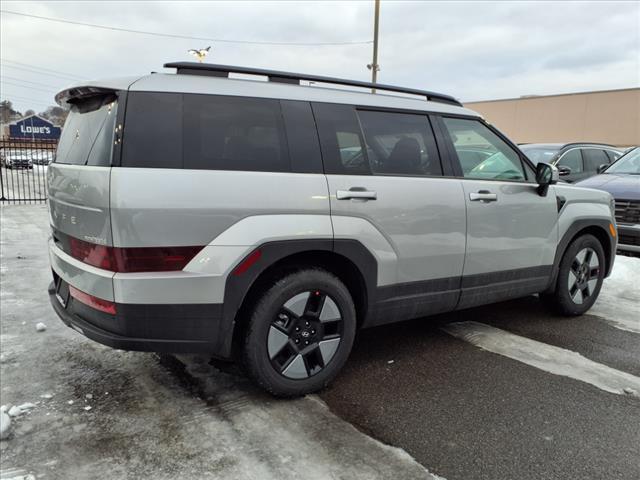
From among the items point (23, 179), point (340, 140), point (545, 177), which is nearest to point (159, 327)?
point (340, 140)

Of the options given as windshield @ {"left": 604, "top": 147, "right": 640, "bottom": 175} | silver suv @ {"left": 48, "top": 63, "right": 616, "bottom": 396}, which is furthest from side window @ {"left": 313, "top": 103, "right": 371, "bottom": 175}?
windshield @ {"left": 604, "top": 147, "right": 640, "bottom": 175}

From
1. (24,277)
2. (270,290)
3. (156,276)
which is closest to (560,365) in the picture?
(270,290)

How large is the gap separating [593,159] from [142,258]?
11.2 m

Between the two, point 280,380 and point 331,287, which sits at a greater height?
point 331,287

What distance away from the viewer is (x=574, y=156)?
35.5ft

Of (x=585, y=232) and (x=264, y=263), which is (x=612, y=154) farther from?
(x=264, y=263)

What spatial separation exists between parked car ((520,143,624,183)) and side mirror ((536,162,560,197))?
6.78m

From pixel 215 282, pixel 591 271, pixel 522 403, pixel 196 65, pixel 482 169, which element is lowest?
pixel 522 403

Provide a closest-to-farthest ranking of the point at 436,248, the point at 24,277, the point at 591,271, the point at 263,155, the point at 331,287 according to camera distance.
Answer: the point at 263,155
the point at 331,287
the point at 436,248
the point at 591,271
the point at 24,277

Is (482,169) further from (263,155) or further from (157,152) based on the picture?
(157,152)

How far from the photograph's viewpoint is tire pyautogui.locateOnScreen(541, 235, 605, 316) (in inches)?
184

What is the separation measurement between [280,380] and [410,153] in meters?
1.82

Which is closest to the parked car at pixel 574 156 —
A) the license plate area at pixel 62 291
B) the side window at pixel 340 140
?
the side window at pixel 340 140

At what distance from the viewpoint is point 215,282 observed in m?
2.73
